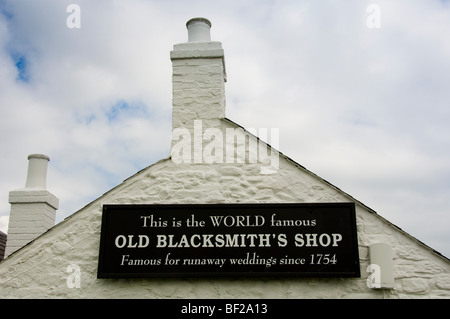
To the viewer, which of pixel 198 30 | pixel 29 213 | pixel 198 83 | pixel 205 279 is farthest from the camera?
pixel 29 213

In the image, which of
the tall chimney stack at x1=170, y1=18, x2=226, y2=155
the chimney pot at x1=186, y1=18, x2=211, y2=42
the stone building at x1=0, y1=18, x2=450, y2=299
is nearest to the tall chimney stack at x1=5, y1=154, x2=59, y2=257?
the stone building at x1=0, y1=18, x2=450, y2=299

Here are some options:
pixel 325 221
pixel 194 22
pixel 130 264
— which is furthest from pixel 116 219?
pixel 194 22

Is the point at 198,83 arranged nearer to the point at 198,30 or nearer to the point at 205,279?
the point at 198,30

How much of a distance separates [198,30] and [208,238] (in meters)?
2.93

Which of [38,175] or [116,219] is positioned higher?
[38,175]

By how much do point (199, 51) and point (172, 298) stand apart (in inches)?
124

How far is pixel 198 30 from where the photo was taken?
6.39 m

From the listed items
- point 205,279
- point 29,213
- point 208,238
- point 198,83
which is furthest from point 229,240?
point 29,213

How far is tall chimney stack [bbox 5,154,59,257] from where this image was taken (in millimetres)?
6539

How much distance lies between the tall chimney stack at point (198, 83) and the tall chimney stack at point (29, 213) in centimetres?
247

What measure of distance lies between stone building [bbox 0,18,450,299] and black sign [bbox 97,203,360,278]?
0.11 feet
